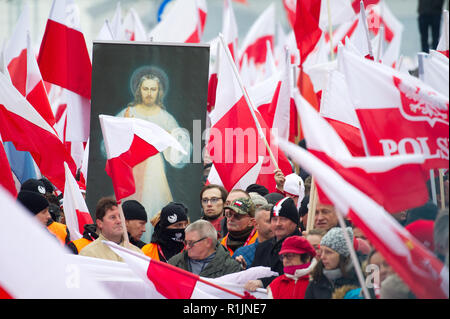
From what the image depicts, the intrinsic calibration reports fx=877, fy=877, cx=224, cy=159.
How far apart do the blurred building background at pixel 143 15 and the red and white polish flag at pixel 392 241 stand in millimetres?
28743

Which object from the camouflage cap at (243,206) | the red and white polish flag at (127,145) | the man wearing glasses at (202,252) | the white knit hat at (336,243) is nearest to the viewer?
the white knit hat at (336,243)

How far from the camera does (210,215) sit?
7.54 meters

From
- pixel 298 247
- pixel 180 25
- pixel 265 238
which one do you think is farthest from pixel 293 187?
pixel 180 25

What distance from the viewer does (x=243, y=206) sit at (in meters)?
6.83

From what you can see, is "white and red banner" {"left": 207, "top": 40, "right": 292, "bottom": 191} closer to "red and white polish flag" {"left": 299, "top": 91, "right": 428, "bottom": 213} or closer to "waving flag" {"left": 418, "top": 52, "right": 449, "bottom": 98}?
"waving flag" {"left": 418, "top": 52, "right": 449, "bottom": 98}

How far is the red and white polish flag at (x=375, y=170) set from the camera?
4.42 m

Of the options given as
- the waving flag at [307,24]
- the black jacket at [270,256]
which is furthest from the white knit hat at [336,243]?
the waving flag at [307,24]

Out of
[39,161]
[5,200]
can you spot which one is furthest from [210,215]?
[5,200]

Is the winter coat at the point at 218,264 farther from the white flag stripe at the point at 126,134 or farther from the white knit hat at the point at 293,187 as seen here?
the white knit hat at the point at 293,187

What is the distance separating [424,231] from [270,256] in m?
1.76

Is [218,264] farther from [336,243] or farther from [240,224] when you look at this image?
[336,243]

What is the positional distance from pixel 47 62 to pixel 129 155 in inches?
133

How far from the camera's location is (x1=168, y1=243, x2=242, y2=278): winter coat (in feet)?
19.2
